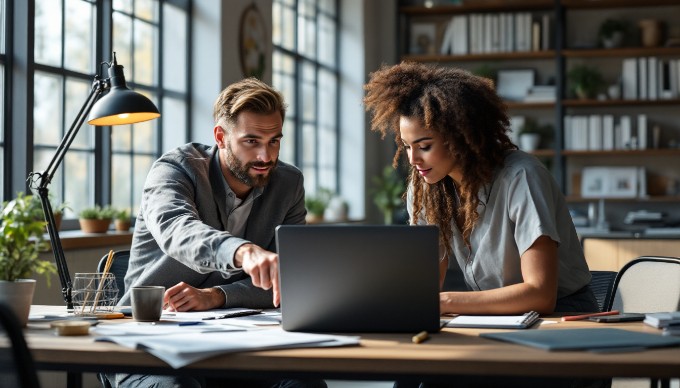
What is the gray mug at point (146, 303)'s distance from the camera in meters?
1.87

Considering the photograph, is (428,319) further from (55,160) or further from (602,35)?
(602,35)

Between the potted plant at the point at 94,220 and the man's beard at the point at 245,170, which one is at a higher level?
the man's beard at the point at 245,170

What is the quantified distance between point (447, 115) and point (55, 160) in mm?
1052

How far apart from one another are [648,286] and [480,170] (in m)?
0.66

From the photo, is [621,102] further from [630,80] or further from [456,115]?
[456,115]

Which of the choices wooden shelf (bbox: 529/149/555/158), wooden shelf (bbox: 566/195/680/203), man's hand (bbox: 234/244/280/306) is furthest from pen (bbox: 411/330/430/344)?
wooden shelf (bbox: 529/149/555/158)

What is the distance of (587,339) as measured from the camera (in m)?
1.53

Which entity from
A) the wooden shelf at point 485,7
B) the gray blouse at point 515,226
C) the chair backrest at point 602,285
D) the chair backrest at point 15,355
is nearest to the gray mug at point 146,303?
the chair backrest at point 15,355

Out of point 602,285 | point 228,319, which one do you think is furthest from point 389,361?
point 602,285

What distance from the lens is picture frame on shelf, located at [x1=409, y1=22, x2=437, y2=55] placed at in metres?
7.83

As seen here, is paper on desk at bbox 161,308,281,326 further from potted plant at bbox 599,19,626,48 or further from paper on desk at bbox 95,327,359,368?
potted plant at bbox 599,19,626,48

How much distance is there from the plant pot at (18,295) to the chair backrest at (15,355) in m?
0.48

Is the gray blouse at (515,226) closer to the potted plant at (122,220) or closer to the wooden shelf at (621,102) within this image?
the potted plant at (122,220)

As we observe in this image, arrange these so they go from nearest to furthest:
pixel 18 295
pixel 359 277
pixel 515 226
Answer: pixel 359 277 → pixel 18 295 → pixel 515 226
